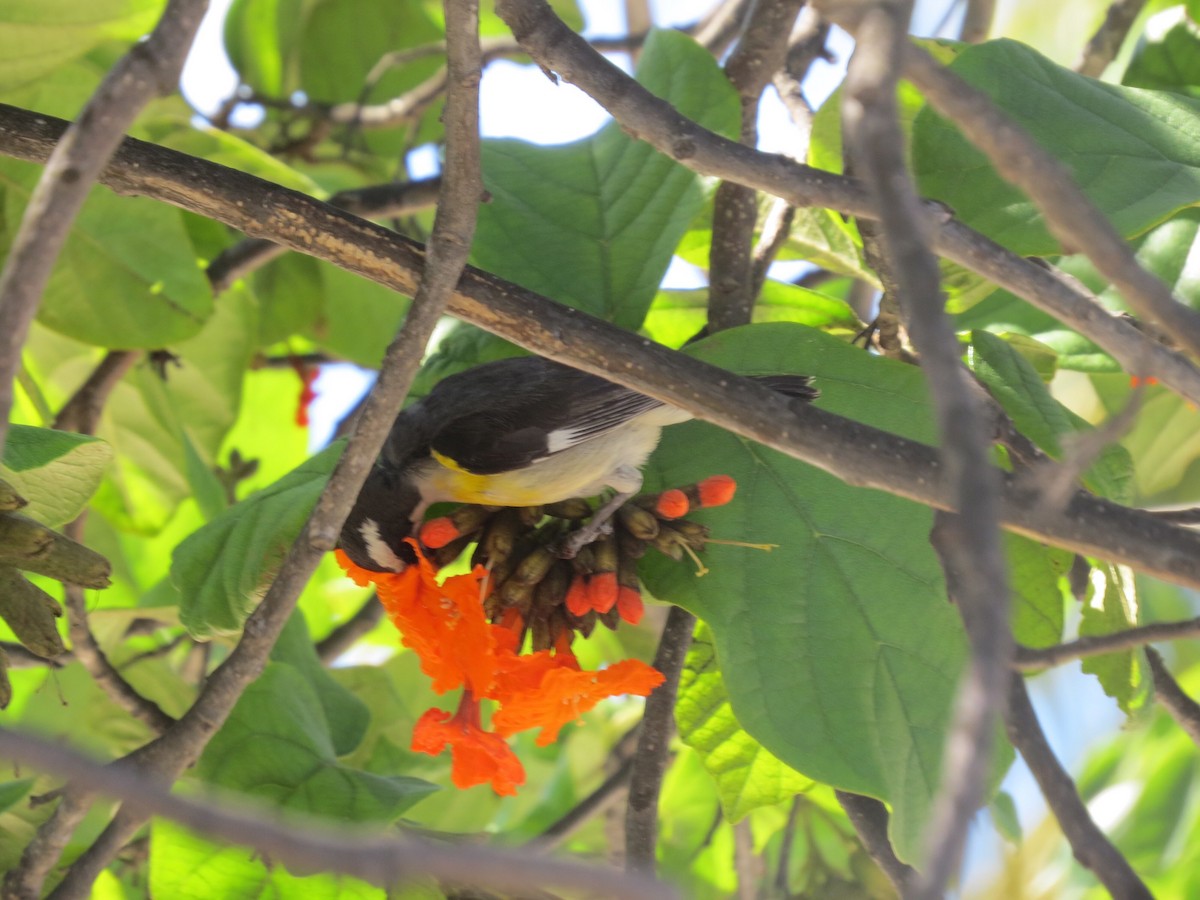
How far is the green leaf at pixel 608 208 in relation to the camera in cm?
175

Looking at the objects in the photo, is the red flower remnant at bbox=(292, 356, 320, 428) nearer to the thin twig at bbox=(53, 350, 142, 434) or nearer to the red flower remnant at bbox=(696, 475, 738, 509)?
the thin twig at bbox=(53, 350, 142, 434)

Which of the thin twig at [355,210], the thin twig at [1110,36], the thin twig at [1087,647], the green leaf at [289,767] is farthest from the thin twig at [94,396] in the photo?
the thin twig at [1110,36]

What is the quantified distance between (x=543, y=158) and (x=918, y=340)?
132 centimetres

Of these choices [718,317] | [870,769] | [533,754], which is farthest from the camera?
[533,754]

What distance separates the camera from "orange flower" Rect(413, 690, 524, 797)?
1.46 metres

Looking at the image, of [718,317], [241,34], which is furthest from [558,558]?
[241,34]

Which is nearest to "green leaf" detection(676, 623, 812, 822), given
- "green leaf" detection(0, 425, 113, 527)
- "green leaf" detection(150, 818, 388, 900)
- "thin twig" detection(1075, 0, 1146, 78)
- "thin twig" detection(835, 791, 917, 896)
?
"thin twig" detection(835, 791, 917, 896)

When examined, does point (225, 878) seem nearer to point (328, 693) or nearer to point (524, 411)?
point (328, 693)

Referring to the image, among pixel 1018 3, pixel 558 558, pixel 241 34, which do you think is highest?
pixel 1018 3

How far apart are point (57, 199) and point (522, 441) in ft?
3.16

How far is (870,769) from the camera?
137 centimetres

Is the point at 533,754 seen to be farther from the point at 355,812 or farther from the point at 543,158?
the point at 543,158

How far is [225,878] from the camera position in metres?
1.67

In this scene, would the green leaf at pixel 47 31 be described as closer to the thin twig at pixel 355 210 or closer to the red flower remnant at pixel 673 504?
the thin twig at pixel 355 210
